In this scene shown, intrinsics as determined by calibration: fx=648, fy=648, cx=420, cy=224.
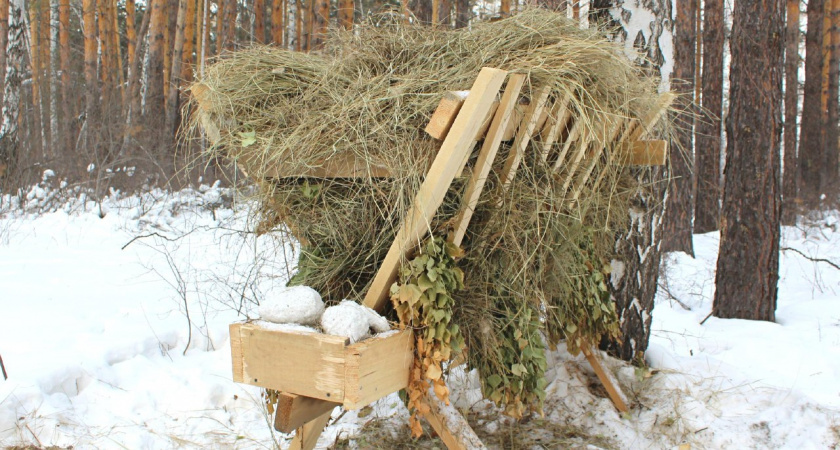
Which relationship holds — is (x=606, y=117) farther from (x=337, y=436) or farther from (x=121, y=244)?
(x=121, y=244)

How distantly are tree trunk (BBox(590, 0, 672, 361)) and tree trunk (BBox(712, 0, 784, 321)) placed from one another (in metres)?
1.67

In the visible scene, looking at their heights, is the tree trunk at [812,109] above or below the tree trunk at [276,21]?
below

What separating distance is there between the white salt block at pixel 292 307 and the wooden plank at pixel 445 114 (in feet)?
1.84

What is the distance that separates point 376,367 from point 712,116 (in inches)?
280

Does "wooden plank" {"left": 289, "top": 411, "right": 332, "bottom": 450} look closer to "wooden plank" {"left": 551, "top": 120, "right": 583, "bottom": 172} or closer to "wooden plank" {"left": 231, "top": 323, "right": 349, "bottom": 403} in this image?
"wooden plank" {"left": 231, "top": 323, "right": 349, "bottom": 403}

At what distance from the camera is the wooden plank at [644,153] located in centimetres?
260

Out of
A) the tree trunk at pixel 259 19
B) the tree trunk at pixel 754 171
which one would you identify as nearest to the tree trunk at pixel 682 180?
the tree trunk at pixel 754 171

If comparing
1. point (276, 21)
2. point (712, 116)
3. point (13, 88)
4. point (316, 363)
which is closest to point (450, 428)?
point (316, 363)

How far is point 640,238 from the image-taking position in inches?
130

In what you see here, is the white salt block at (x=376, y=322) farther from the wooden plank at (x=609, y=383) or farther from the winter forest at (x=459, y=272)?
the wooden plank at (x=609, y=383)

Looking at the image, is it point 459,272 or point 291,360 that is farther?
point 459,272

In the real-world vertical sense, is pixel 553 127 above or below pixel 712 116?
below

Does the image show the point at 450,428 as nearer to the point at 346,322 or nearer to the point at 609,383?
the point at 346,322

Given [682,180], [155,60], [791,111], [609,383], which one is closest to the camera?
[609,383]
